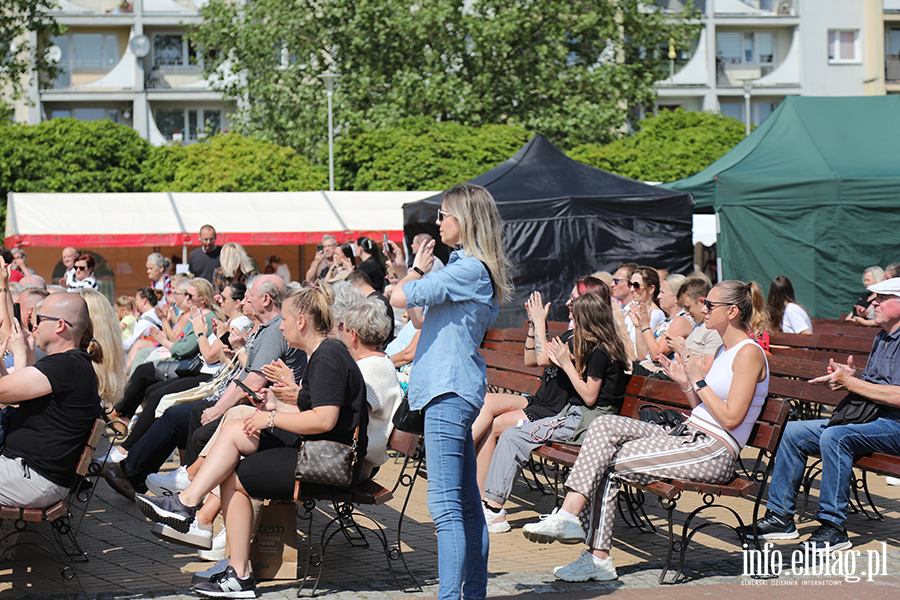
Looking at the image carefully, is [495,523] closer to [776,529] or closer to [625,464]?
[625,464]

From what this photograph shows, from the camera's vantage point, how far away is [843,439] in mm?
5395

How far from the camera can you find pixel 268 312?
644 cm

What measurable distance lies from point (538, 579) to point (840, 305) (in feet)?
31.5

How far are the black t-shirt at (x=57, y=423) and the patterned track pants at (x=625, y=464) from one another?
2617 mm

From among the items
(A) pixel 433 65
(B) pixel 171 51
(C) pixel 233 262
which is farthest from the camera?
(B) pixel 171 51

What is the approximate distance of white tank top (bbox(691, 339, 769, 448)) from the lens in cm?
512

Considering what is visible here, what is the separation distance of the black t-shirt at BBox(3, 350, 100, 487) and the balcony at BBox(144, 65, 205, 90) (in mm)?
40850

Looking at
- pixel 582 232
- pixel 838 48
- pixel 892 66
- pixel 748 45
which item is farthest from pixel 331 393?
pixel 892 66

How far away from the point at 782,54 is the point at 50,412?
46910mm

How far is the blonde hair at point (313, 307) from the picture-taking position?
16.6 feet

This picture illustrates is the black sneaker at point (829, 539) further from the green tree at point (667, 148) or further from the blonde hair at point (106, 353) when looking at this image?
the green tree at point (667, 148)

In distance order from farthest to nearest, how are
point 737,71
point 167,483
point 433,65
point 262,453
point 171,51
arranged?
point 737,71 < point 171,51 < point 433,65 < point 167,483 < point 262,453

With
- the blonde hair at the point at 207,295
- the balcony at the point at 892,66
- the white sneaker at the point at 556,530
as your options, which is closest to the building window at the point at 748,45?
the balcony at the point at 892,66

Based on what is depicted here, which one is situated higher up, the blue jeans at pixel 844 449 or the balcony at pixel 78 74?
the balcony at pixel 78 74
